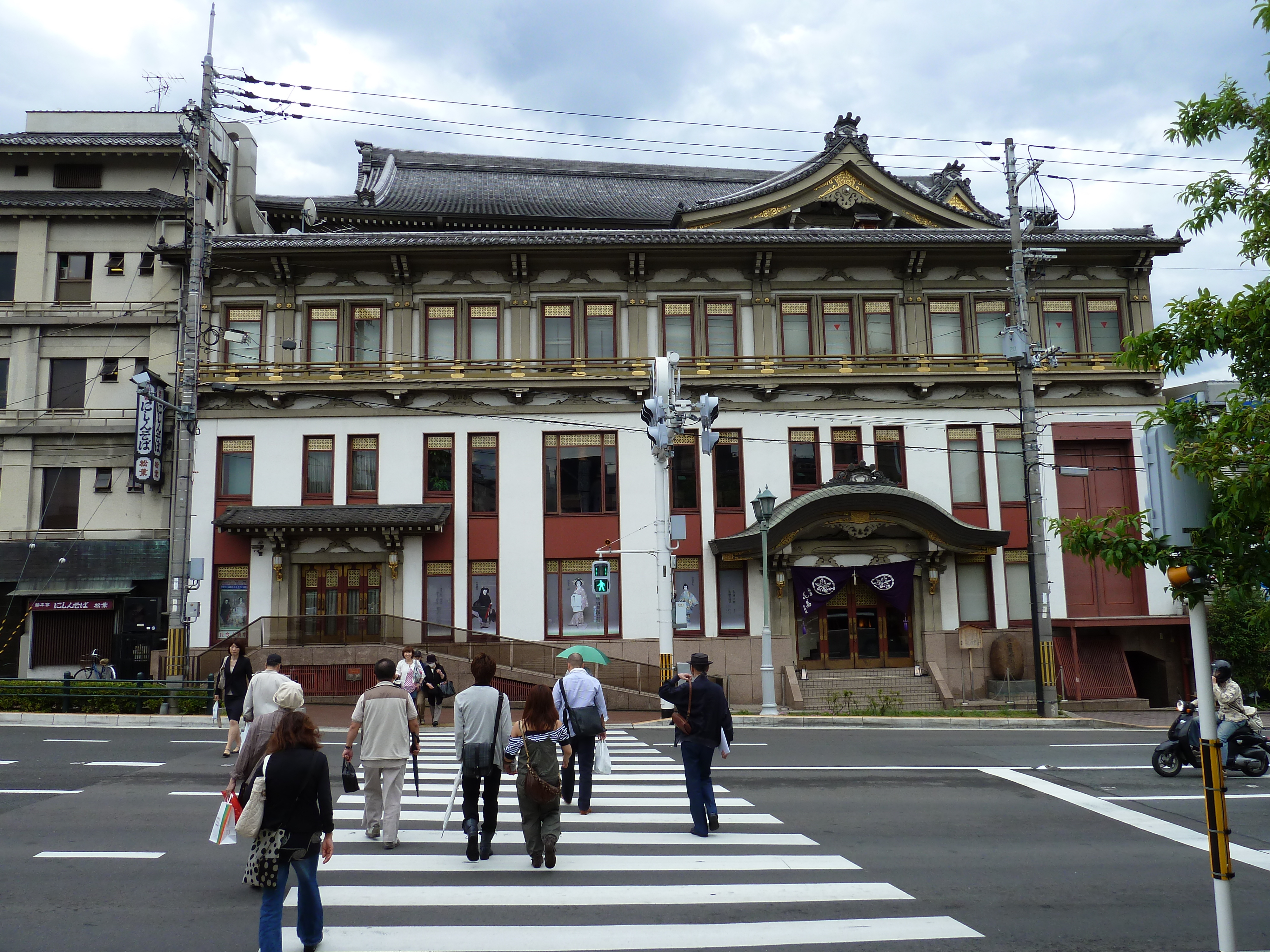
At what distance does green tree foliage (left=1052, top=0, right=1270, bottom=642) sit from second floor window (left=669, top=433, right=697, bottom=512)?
19.9 metres

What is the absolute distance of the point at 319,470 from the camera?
1118 inches

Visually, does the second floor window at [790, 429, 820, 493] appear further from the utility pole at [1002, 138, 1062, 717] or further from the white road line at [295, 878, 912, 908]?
the white road line at [295, 878, 912, 908]

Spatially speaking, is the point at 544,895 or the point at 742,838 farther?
the point at 742,838

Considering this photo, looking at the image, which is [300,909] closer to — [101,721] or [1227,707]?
[1227,707]

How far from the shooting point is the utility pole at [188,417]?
22.7 metres

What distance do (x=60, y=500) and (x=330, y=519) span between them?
9.23 metres

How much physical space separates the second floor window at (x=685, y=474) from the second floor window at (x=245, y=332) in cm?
1320

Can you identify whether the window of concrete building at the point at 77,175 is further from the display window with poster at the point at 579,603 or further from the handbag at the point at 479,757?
→ the handbag at the point at 479,757

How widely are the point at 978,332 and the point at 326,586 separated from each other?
21.9 m

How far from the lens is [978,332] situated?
30.2 meters

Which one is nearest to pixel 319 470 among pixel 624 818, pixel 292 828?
pixel 624 818

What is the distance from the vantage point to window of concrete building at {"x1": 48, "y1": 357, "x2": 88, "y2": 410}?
29.2 m

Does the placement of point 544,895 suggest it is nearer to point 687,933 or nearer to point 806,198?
point 687,933

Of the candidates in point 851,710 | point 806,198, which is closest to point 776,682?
point 851,710
